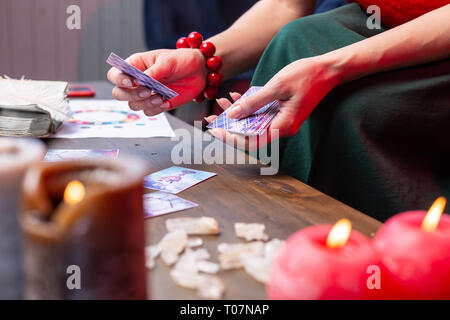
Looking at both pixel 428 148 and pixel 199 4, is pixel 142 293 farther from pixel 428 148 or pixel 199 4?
pixel 199 4

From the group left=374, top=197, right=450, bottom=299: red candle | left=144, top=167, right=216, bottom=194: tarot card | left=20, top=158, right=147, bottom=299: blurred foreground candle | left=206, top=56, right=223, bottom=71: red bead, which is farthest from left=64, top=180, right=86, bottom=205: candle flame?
left=206, top=56, right=223, bottom=71: red bead

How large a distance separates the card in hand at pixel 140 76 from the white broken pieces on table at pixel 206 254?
0.43 m

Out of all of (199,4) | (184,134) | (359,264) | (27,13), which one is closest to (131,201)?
(359,264)

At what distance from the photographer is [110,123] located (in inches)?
47.8

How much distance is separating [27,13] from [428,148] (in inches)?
124

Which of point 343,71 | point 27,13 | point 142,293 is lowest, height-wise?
point 142,293

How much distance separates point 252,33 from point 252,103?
536 mm

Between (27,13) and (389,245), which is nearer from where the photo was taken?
(389,245)

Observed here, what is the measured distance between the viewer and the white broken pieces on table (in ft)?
1.44

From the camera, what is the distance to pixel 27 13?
3299 millimetres

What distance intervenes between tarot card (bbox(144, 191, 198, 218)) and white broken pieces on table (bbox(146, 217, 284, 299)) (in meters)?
0.05

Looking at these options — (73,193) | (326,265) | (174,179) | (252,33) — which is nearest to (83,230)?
(73,193)

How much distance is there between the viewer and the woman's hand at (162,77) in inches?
41.2

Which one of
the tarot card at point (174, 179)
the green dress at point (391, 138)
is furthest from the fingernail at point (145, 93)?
the green dress at point (391, 138)
